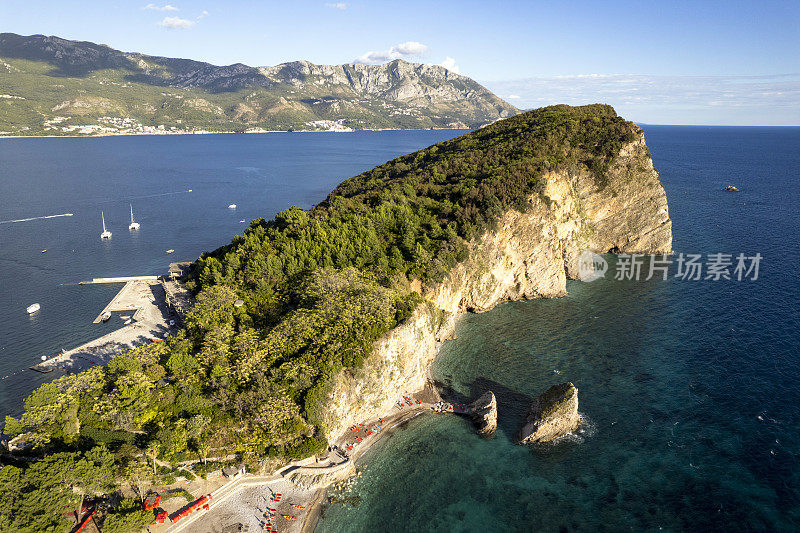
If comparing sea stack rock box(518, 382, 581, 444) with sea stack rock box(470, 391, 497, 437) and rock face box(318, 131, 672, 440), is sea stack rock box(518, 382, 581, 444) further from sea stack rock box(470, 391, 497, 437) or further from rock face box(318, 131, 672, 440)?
rock face box(318, 131, 672, 440)

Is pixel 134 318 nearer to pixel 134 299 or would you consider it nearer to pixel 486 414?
pixel 134 299

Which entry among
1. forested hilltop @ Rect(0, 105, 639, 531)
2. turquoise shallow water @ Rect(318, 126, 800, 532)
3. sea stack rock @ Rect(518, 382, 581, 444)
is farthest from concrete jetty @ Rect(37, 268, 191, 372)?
sea stack rock @ Rect(518, 382, 581, 444)

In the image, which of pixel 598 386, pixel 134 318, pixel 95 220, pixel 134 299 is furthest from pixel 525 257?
pixel 95 220

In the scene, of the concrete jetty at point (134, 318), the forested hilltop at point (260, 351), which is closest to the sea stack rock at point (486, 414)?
the forested hilltop at point (260, 351)

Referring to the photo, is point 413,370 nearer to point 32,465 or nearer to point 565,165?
point 32,465

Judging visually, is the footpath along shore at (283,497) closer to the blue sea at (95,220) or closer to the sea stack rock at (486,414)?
the sea stack rock at (486,414)

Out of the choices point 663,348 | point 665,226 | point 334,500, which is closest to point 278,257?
point 334,500
